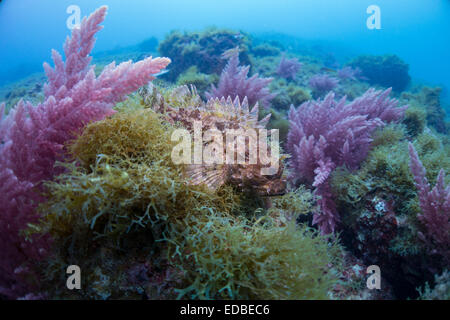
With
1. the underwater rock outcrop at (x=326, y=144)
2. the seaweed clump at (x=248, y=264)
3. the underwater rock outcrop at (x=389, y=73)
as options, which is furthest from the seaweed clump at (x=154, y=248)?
the underwater rock outcrop at (x=389, y=73)

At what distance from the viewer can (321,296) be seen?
4.31ft

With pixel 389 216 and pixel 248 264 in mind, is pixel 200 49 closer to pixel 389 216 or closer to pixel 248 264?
pixel 389 216

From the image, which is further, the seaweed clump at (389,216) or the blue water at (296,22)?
the blue water at (296,22)

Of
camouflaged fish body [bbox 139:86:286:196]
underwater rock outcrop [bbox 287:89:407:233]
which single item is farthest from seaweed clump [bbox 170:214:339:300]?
underwater rock outcrop [bbox 287:89:407:233]

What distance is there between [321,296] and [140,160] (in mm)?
1490

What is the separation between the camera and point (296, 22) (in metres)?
71.4

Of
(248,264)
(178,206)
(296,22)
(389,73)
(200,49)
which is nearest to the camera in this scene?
(248,264)

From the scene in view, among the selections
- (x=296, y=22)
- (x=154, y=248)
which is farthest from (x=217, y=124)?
(x=296, y=22)

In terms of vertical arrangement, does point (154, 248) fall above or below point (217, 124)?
below

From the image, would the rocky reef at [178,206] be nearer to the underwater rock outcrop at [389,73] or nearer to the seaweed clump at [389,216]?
the seaweed clump at [389,216]

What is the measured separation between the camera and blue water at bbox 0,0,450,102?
49.8 m

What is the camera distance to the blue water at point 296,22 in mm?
49844

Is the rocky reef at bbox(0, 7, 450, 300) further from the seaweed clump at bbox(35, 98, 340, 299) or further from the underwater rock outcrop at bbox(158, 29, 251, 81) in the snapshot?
the underwater rock outcrop at bbox(158, 29, 251, 81)
